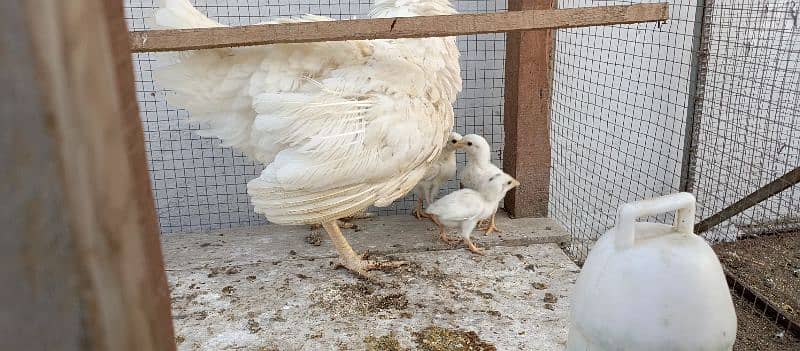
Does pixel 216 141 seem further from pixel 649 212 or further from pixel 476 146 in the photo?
pixel 649 212

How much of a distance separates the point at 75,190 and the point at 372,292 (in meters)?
2.23

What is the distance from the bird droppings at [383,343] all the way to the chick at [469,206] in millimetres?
844

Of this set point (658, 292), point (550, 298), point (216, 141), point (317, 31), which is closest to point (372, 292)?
point (550, 298)

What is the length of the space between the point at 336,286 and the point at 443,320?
58cm

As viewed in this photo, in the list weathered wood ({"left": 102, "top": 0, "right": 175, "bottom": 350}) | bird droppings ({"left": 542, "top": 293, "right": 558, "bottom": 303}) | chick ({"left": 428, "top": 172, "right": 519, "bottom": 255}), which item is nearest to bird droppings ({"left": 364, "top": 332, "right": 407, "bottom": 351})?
bird droppings ({"left": 542, "top": 293, "right": 558, "bottom": 303})

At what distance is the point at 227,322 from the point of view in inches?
97.5

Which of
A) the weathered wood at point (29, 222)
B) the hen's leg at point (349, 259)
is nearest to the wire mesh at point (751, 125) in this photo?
the hen's leg at point (349, 259)

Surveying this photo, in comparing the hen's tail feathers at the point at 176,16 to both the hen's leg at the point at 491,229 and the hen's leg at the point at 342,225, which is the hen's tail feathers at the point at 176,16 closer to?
the hen's leg at the point at 342,225

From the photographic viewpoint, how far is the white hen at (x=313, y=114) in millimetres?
2385

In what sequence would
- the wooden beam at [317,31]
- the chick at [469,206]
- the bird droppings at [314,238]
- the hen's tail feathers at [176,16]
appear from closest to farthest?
1. the wooden beam at [317,31]
2. the hen's tail feathers at [176,16]
3. the chick at [469,206]
4. the bird droppings at [314,238]

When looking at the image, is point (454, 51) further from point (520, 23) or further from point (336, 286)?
point (336, 286)

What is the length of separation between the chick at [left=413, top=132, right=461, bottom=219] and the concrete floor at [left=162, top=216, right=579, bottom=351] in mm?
228

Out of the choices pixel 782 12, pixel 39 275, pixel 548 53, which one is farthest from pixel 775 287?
pixel 39 275

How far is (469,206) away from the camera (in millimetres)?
3018
